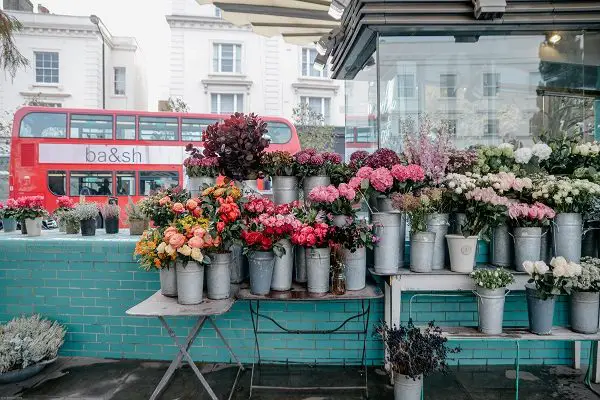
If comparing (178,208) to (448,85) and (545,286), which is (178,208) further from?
(448,85)

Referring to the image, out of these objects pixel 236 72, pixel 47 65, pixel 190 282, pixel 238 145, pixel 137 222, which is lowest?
pixel 190 282

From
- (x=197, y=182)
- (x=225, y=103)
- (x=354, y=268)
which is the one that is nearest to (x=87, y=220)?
(x=197, y=182)

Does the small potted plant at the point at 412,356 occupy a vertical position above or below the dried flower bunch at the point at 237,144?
below

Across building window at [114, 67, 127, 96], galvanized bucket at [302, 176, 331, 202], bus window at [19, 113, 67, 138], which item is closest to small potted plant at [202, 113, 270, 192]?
Answer: galvanized bucket at [302, 176, 331, 202]

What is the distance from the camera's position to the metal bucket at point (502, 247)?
3137 mm

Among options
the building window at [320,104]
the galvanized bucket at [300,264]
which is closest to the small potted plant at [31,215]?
the galvanized bucket at [300,264]

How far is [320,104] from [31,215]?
1832 cm

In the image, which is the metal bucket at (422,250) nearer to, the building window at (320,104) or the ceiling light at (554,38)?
the ceiling light at (554,38)

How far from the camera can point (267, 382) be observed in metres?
3.31

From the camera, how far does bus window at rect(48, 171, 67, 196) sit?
11166mm

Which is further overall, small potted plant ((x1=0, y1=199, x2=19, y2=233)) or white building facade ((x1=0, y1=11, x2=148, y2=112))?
white building facade ((x1=0, y1=11, x2=148, y2=112))

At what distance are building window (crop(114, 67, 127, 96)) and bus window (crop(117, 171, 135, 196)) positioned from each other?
13613mm

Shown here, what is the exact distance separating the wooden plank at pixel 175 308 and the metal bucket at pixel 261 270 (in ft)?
0.64

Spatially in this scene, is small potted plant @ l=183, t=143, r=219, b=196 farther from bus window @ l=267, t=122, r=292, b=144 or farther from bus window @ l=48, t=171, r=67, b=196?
bus window @ l=48, t=171, r=67, b=196
